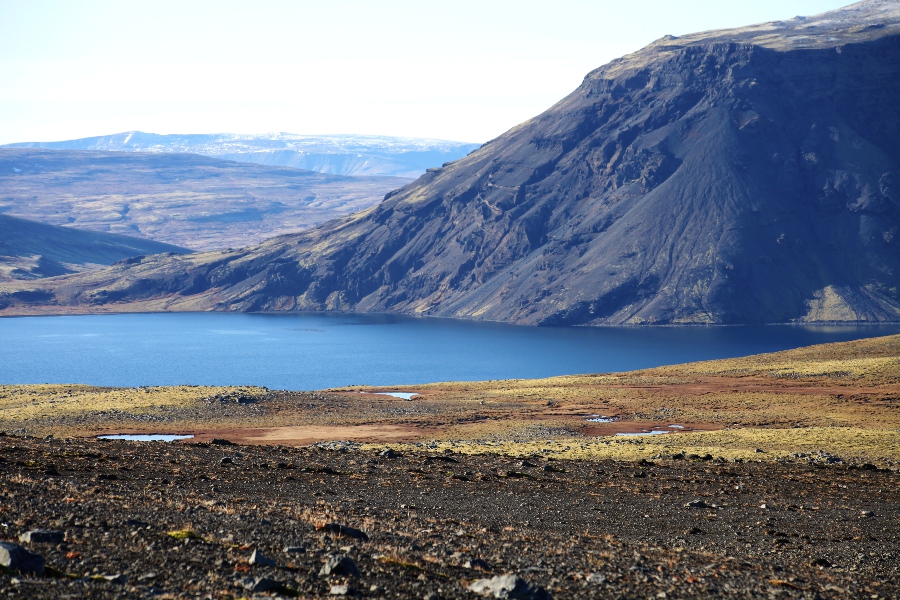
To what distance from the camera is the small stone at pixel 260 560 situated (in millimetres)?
16453

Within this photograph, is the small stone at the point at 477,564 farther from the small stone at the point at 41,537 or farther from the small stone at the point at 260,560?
the small stone at the point at 41,537

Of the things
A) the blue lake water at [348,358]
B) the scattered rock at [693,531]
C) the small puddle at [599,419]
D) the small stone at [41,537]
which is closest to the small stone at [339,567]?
the small stone at [41,537]

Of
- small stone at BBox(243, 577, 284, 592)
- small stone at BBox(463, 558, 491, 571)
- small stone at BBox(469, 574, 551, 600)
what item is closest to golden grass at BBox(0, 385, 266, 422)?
small stone at BBox(463, 558, 491, 571)

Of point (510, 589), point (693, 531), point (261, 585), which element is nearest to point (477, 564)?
point (510, 589)

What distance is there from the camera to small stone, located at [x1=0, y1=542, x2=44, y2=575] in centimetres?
1466

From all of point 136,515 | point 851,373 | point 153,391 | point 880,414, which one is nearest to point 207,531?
point 136,515

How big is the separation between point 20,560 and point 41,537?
229cm

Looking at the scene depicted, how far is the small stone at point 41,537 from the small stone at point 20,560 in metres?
1.88

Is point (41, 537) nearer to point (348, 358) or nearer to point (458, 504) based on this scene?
point (458, 504)

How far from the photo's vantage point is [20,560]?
14.8 meters

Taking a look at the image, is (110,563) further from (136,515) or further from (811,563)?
(811,563)

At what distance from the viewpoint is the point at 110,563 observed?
15.9m

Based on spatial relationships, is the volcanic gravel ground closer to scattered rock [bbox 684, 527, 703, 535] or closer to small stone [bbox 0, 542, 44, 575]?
scattered rock [bbox 684, 527, 703, 535]

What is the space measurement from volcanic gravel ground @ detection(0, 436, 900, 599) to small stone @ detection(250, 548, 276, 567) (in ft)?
0.51
